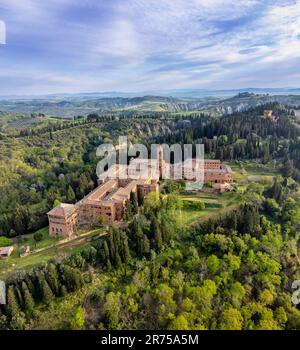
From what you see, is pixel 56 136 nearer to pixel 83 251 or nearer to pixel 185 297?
pixel 83 251

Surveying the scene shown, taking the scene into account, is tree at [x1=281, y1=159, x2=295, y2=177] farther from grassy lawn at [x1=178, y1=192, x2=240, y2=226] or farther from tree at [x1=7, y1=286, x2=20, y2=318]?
tree at [x1=7, y1=286, x2=20, y2=318]

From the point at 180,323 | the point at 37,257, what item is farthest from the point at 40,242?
the point at 180,323

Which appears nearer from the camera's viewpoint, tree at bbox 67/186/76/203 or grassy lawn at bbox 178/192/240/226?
grassy lawn at bbox 178/192/240/226

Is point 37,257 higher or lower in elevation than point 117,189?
lower

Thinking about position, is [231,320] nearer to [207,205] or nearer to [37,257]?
[207,205]

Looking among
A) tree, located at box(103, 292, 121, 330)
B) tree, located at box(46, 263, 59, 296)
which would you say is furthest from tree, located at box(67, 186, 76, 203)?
tree, located at box(103, 292, 121, 330)

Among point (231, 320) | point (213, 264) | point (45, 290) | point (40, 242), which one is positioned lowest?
point (231, 320)

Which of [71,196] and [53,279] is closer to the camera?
[53,279]

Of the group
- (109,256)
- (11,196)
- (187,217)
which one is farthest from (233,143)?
(11,196)
